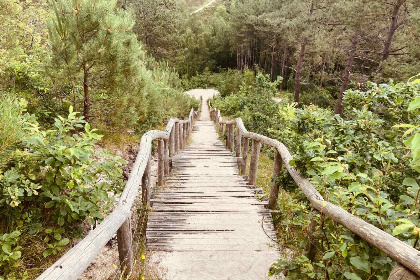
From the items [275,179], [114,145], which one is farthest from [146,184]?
[114,145]

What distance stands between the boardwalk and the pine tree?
301 cm

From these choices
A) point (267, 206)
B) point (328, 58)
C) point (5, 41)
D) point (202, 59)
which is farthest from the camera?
point (202, 59)

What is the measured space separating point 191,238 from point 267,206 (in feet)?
4.68

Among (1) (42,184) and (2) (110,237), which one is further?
(1) (42,184)

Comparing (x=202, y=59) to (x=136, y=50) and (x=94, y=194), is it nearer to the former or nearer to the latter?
(x=136, y=50)

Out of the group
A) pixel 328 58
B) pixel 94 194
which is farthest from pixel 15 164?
pixel 328 58

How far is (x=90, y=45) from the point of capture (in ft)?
15.9

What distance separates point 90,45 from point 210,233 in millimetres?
4290

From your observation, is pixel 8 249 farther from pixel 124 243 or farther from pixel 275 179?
pixel 275 179

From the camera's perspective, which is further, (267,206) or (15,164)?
(267,206)

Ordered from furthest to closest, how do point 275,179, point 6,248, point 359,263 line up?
point 275,179
point 6,248
point 359,263

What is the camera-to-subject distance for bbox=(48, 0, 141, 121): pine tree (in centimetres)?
461

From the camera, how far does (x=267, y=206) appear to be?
3922 mm

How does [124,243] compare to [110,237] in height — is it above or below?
below
